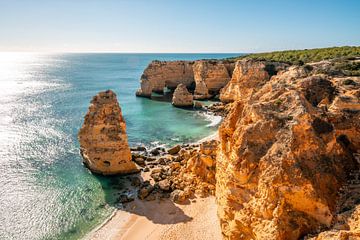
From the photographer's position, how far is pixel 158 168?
29.3 meters

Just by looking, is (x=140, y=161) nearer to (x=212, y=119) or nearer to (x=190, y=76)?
(x=212, y=119)

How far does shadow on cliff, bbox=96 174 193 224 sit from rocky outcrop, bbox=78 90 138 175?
1.19 m

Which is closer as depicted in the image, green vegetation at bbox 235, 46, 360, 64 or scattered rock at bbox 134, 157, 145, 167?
scattered rock at bbox 134, 157, 145, 167

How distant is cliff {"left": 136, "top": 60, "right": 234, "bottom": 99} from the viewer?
67875 millimetres

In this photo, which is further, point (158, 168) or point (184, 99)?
point (184, 99)

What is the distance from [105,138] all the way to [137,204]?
25.8ft

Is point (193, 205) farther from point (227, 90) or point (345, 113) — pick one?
point (227, 90)

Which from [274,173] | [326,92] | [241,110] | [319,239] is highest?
[326,92]

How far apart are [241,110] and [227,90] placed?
45903mm

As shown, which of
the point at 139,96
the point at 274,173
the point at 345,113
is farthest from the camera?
the point at 139,96

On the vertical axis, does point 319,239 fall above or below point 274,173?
below

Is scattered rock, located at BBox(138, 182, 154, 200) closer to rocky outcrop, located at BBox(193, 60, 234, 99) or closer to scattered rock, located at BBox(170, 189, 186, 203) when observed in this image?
scattered rock, located at BBox(170, 189, 186, 203)

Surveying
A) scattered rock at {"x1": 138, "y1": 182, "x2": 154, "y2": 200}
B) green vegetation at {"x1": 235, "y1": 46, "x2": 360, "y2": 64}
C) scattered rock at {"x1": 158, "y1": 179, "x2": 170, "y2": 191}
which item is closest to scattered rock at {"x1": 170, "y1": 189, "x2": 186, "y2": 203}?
scattered rock at {"x1": 158, "y1": 179, "x2": 170, "y2": 191}

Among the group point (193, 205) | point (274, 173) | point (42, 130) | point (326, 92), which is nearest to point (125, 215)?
point (193, 205)
